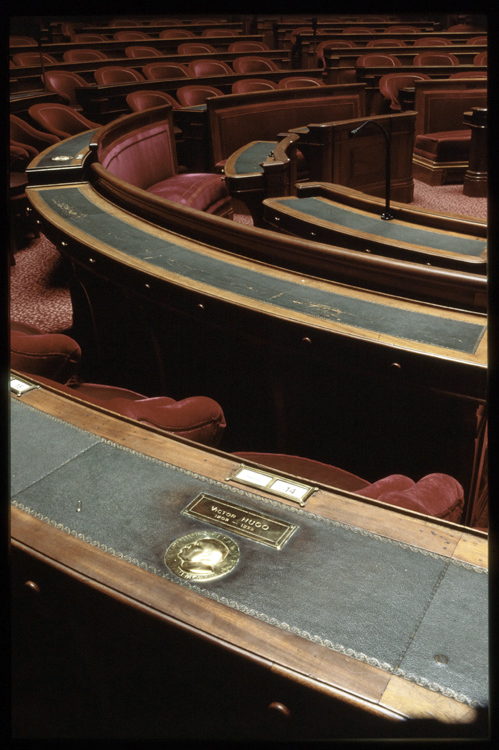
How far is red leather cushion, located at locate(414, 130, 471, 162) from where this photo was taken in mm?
5836

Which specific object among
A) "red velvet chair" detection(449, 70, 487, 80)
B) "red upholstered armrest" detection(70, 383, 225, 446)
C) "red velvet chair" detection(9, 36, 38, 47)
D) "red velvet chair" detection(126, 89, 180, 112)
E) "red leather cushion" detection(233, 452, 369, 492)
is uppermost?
"red velvet chair" detection(9, 36, 38, 47)

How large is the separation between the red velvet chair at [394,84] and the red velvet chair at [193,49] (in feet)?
8.65

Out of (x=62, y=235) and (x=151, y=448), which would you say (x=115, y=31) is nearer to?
(x=62, y=235)

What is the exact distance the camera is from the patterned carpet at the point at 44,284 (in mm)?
3402

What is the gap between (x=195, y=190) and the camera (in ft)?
14.4

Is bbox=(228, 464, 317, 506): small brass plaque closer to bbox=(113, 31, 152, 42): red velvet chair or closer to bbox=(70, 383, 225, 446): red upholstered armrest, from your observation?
bbox=(70, 383, 225, 446): red upholstered armrest

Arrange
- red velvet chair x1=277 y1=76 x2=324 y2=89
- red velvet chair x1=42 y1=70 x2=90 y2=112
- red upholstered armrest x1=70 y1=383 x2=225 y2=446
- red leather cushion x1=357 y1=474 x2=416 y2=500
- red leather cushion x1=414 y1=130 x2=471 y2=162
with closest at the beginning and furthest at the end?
red leather cushion x1=357 y1=474 x2=416 y2=500
red upholstered armrest x1=70 y1=383 x2=225 y2=446
red leather cushion x1=414 y1=130 x2=471 y2=162
red velvet chair x1=42 y1=70 x2=90 y2=112
red velvet chair x1=277 y1=76 x2=324 y2=89

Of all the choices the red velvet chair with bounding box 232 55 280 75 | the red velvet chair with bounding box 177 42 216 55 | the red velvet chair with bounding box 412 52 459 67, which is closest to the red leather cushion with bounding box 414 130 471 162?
the red velvet chair with bounding box 412 52 459 67

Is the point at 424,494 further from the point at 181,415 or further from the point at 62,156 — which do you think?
the point at 62,156

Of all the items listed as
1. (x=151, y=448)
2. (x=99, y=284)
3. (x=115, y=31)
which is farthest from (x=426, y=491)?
(x=115, y=31)

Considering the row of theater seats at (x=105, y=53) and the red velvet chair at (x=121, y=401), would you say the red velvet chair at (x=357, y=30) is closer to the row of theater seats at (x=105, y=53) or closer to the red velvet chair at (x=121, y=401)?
the row of theater seats at (x=105, y=53)

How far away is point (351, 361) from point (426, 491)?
1.65 ft

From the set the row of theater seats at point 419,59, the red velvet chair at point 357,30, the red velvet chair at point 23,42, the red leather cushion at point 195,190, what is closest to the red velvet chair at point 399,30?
the red velvet chair at point 357,30

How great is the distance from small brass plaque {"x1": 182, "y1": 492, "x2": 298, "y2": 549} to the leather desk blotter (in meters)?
0.01
